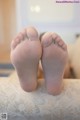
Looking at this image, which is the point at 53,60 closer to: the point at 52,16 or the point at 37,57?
the point at 37,57

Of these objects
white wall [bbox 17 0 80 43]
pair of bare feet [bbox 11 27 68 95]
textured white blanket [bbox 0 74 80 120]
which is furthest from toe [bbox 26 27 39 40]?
white wall [bbox 17 0 80 43]

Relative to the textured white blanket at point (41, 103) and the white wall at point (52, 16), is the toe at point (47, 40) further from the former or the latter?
the white wall at point (52, 16)

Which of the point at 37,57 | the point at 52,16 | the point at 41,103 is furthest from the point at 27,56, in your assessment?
the point at 52,16

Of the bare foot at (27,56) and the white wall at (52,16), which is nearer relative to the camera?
the bare foot at (27,56)

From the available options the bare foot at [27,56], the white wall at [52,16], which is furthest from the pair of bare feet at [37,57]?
the white wall at [52,16]

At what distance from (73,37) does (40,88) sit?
1.92 m

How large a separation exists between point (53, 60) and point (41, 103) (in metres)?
0.14

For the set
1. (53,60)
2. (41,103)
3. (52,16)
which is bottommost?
(52,16)

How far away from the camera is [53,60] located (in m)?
0.65

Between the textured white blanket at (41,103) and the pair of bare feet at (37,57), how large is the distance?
1.1 inches

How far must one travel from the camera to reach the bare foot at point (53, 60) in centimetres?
64

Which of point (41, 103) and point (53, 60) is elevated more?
point (53, 60)

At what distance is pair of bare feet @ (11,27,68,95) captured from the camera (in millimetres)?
640

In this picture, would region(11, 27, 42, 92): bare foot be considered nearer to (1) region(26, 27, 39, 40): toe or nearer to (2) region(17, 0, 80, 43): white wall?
(1) region(26, 27, 39, 40): toe
